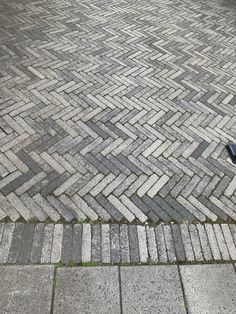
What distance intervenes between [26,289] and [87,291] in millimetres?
519

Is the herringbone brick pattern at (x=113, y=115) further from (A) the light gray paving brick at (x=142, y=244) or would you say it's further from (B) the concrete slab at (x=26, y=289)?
(B) the concrete slab at (x=26, y=289)

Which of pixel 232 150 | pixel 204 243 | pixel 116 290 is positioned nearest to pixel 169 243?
pixel 204 243

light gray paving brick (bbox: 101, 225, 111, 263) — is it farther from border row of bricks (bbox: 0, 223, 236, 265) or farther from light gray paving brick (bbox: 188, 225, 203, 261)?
light gray paving brick (bbox: 188, 225, 203, 261)

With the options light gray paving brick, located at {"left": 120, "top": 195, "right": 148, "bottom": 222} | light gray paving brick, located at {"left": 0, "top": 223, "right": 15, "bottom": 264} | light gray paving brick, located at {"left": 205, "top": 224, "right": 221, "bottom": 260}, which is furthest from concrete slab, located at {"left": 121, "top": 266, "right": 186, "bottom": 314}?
light gray paving brick, located at {"left": 0, "top": 223, "right": 15, "bottom": 264}

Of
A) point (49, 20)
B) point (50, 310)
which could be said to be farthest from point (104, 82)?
point (50, 310)

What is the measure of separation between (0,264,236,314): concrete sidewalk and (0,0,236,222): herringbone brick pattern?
1.95 feet

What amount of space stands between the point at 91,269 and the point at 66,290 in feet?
0.97

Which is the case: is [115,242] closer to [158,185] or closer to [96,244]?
[96,244]

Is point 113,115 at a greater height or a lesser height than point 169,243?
greater

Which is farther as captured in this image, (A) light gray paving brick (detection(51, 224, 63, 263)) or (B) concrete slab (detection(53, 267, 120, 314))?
(A) light gray paving brick (detection(51, 224, 63, 263))

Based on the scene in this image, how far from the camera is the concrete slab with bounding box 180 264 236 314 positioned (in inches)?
113

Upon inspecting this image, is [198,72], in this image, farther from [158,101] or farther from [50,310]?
[50,310]

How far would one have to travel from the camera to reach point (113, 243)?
3.26 m

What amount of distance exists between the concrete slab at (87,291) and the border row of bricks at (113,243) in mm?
105
